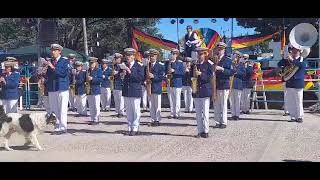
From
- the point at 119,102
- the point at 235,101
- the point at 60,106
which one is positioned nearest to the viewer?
the point at 60,106

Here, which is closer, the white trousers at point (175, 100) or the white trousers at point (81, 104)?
the white trousers at point (175, 100)

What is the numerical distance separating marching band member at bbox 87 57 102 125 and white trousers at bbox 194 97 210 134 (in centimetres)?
333

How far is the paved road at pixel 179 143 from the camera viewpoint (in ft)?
27.0

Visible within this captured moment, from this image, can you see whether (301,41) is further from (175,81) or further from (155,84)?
(155,84)

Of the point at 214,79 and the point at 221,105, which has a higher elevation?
the point at 214,79

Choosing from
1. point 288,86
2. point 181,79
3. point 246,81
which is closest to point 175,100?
point 181,79

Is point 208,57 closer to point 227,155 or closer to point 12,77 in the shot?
point 227,155

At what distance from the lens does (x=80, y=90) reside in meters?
13.9

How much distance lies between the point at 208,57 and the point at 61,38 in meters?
26.7

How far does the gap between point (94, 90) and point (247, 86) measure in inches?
179

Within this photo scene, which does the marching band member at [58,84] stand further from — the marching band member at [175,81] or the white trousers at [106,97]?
the white trousers at [106,97]

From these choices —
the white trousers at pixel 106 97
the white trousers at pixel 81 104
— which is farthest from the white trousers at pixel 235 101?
the white trousers at pixel 106 97

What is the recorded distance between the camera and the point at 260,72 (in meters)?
15.9

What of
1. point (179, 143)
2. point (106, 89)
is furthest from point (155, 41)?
point (179, 143)
